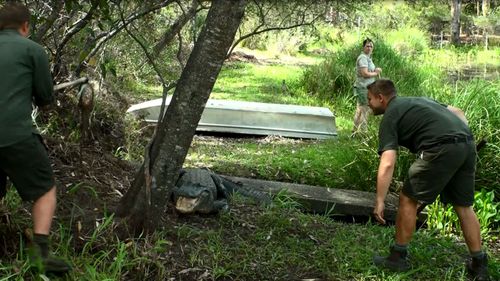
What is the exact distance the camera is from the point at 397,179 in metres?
6.84

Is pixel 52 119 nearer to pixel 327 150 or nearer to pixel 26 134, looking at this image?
pixel 26 134

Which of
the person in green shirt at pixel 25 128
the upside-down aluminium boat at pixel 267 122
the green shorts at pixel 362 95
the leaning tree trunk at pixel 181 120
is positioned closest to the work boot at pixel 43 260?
the person in green shirt at pixel 25 128

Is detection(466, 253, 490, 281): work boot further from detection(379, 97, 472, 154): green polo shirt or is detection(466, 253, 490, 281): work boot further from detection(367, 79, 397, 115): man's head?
detection(367, 79, 397, 115): man's head

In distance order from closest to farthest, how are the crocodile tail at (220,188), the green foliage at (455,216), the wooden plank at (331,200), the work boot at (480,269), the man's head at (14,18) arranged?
the man's head at (14,18), the work boot at (480,269), the crocodile tail at (220,188), the green foliage at (455,216), the wooden plank at (331,200)

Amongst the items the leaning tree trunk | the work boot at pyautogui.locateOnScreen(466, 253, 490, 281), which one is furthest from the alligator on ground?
the work boot at pyautogui.locateOnScreen(466, 253, 490, 281)

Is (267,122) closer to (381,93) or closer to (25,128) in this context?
(381,93)

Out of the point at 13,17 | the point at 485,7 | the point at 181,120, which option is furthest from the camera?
the point at 485,7

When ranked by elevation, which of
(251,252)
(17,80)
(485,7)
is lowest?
(485,7)

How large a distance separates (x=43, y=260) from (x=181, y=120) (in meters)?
1.27

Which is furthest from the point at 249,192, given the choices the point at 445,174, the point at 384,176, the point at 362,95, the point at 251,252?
the point at 362,95

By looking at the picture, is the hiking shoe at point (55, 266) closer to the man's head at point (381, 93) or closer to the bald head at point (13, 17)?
the bald head at point (13, 17)

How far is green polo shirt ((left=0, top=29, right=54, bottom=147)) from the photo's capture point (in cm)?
328

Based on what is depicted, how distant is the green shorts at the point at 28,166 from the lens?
330 cm

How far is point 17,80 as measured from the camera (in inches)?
131
